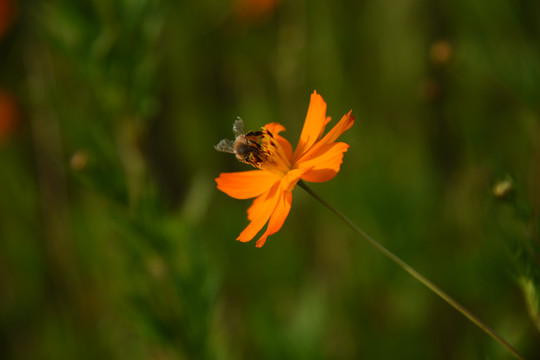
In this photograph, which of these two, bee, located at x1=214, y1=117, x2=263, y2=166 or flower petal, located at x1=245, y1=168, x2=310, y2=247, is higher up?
bee, located at x1=214, y1=117, x2=263, y2=166

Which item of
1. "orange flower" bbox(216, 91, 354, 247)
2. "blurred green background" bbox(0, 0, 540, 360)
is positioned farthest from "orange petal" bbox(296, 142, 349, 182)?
"blurred green background" bbox(0, 0, 540, 360)

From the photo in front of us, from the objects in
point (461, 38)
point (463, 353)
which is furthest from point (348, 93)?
point (463, 353)

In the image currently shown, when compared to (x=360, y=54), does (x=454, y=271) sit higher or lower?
lower

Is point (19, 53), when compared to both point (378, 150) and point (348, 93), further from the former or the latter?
point (378, 150)

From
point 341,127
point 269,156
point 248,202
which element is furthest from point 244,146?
point 248,202

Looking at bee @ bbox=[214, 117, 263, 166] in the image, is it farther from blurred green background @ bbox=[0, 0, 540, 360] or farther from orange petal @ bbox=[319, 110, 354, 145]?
blurred green background @ bbox=[0, 0, 540, 360]

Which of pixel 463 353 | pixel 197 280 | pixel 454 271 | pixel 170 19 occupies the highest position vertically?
pixel 170 19
